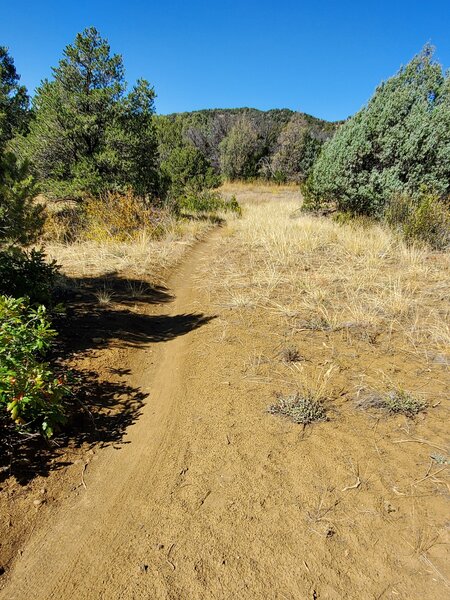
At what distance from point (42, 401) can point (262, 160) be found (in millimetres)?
31463

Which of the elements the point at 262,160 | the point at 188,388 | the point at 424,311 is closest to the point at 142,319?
the point at 188,388

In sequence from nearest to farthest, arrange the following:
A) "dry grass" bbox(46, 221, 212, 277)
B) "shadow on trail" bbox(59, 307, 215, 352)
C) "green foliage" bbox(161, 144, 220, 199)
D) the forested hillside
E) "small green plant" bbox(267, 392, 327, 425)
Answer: "small green plant" bbox(267, 392, 327, 425) → "shadow on trail" bbox(59, 307, 215, 352) → "dry grass" bbox(46, 221, 212, 277) → "green foliage" bbox(161, 144, 220, 199) → the forested hillside

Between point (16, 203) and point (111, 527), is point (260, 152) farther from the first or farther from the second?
point (111, 527)

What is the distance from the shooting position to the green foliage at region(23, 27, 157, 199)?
384 inches

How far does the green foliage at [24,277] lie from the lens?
3.93 meters

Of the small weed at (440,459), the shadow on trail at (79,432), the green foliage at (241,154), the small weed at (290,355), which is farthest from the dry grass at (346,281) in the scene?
the green foliage at (241,154)

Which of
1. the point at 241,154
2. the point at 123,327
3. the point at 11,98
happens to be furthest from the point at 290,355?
the point at 241,154

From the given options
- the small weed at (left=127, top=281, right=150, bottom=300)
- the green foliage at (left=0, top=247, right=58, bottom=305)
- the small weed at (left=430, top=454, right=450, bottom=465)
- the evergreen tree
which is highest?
the evergreen tree

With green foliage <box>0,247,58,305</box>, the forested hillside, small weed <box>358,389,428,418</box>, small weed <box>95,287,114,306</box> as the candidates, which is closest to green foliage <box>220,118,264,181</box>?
the forested hillside

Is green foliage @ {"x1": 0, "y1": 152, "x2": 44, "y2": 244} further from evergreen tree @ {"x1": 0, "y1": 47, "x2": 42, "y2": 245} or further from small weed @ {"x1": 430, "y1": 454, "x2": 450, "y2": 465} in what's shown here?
small weed @ {"x1": 430, "y1": 454, "x2": 450, "y2": 465}

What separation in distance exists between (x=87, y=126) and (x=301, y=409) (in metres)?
10.0

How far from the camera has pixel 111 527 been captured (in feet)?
7.07

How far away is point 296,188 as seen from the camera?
2570cm

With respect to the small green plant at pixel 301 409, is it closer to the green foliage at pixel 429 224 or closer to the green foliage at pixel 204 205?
the green foliage at pixel 429 224
